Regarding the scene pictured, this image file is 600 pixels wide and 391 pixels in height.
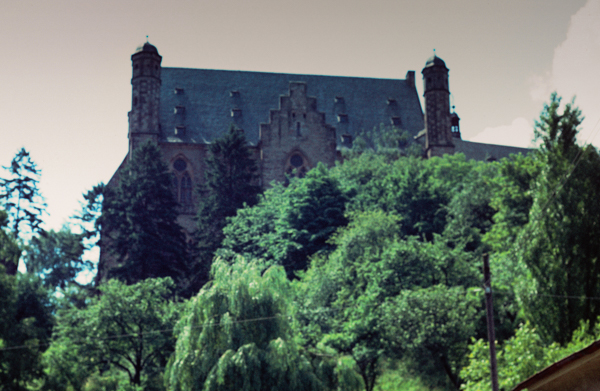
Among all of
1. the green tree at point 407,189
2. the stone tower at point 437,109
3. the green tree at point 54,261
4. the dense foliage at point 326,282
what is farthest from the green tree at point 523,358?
the green tree at point 54,261

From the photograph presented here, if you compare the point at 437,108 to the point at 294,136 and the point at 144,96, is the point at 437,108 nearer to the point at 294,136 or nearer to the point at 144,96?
the point at 294,136

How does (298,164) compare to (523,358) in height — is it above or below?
above

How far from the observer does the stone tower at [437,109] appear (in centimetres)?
5447

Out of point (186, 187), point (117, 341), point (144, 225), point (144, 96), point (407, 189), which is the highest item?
point (144, 96)

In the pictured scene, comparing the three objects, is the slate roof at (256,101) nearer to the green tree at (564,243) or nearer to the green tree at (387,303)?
the green tree at (387,303)

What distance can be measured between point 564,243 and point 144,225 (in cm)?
2738

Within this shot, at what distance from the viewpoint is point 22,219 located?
43.7m

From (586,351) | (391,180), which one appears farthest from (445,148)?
(586,351)

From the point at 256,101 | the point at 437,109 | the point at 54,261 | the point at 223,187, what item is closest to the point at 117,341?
the point at 223,187

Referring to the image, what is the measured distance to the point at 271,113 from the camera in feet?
175

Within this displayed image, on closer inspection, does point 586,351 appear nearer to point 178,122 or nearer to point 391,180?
point 391,180

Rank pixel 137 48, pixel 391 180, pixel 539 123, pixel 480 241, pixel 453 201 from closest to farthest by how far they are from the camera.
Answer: pixel 539 123, pixel 480 241, pixel 453 201, pixel 391 180, pixel 137 48

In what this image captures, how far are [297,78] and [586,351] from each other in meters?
56.6

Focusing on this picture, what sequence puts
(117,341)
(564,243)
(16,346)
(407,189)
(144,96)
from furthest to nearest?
(144,96)
(407,189)
(117,341)
(16,346)
(564,243)
